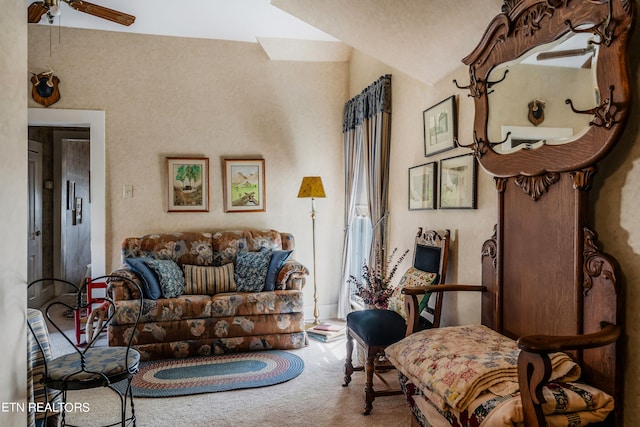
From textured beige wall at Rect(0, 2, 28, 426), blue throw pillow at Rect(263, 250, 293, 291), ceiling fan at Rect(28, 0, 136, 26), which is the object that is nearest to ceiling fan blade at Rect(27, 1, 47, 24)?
ceiling fan at Rect(28, 0, 136, 26)

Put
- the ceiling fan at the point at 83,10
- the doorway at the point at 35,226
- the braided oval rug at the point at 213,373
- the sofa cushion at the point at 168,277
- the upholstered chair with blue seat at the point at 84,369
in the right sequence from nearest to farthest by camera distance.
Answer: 1. the upholstered chair with blue seat at the point at 84,369
2. the braided oval rug at the point at 213,373
3. the ceiling fan at the point at 83,10
4. the sofa cushion at the point at 168,277
5. the doorway at the point at 35,226

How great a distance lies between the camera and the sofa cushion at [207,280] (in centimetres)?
411

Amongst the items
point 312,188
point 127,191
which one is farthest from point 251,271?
point 127,191

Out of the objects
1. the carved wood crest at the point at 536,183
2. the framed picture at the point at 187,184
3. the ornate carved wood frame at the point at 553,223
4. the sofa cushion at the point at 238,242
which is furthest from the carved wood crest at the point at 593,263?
the framed picture at the point at 187,184

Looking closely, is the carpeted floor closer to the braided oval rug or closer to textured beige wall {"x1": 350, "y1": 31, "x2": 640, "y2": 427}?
the braided oval rug

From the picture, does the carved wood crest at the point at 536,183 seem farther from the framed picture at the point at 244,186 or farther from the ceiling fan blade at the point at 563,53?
the framed picture at the point at 244,186

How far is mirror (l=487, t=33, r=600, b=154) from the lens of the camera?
65.7 inches

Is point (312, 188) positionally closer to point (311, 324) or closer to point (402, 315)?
point (311, 324)

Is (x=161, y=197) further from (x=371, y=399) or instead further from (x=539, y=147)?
(x=539, y=147)

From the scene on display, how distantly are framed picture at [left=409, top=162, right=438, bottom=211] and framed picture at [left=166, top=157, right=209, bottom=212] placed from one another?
241 centimetres

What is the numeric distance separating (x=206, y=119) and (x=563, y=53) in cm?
383

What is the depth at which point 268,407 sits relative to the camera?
2.76 m

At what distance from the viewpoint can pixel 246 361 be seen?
3.58 meters

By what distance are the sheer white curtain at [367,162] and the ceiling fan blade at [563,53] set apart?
6.65ft
